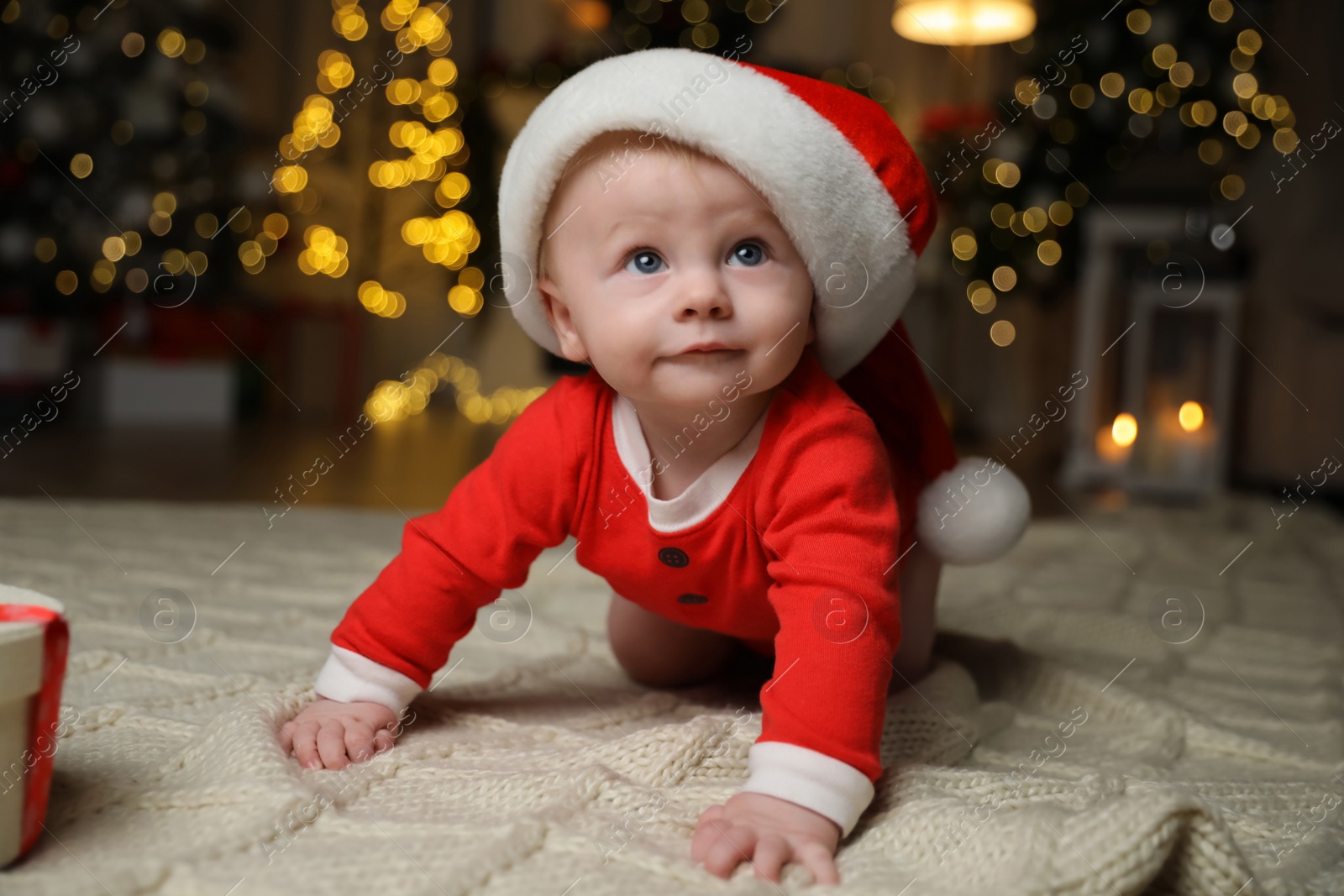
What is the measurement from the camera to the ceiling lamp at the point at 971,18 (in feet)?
9.39

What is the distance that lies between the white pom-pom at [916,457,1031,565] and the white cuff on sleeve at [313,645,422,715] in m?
0.38

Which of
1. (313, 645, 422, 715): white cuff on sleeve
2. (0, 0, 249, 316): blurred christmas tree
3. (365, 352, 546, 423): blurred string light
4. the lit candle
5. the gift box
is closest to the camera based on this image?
the gift box

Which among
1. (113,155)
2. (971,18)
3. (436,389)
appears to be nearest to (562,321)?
(971,18)

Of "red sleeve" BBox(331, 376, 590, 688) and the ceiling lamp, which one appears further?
the ceiling lamp

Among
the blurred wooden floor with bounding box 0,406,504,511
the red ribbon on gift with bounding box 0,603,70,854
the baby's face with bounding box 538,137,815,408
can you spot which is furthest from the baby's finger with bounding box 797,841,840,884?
the blurred wooden floor with bounding box 0,406,504,511

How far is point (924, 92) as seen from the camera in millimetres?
3877

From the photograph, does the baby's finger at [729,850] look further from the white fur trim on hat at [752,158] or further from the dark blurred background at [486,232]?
the dark blurred background at [486,232]

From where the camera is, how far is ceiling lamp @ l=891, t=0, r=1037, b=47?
286 cm

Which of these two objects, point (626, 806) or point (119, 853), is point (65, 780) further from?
point (626, 806)

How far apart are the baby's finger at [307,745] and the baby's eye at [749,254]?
0.38 meters

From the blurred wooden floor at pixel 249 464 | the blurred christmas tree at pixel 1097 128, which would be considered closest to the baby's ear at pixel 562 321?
the blurred wooden floor at pixel 249 464

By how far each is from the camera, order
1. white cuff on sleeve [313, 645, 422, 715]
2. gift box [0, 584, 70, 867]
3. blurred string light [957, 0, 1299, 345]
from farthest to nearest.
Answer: blurred string light [957, 0, 1299, 345] < white cuff on sleeve [313, 645, 422, 715] < gift box [0, 584, 70, 867]

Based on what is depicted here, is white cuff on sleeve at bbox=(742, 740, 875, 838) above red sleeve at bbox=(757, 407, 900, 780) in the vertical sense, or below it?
below

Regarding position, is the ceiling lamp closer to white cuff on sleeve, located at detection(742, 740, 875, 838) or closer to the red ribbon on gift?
white cuff on sleeve, located at detection(742, 740, 875, 838)
